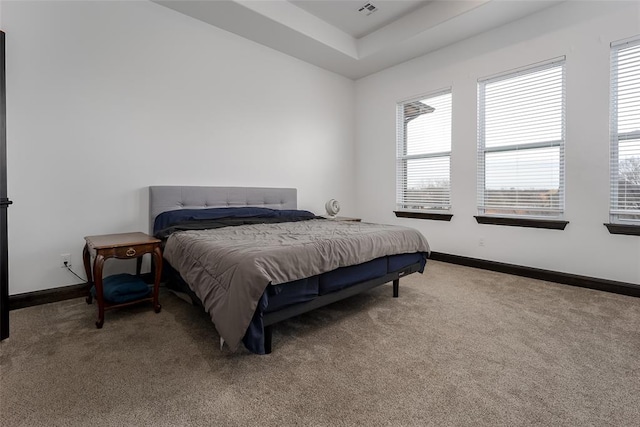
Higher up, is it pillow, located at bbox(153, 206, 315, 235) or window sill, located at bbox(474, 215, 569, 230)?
pillow, located at bbox(153, 206, 315, 235)

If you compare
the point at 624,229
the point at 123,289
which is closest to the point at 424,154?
the point at 624,229

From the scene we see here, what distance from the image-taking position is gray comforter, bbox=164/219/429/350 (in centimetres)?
161

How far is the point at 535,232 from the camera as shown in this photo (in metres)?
3.46

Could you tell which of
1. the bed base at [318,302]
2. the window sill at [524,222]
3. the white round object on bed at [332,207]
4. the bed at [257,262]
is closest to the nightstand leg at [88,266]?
the bed at [257,262]

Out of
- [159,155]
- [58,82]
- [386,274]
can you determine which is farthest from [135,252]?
[386,274]

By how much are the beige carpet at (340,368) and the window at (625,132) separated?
1023mm

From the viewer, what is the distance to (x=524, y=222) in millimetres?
3518

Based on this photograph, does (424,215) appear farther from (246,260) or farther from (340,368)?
(246,260)

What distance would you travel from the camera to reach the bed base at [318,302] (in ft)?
5.92

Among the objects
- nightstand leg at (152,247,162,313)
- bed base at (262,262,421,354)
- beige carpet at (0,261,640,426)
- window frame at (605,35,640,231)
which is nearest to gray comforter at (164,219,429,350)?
nightstand leg at (152,247,162,313)

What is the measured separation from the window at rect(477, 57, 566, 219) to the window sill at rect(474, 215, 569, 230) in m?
0.07

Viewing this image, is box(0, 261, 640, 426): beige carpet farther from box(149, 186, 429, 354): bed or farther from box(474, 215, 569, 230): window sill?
box(474, 215, 569, 230): window sill

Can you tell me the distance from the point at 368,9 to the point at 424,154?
209 centimetres

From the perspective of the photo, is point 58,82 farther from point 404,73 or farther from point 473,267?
point 473,267
